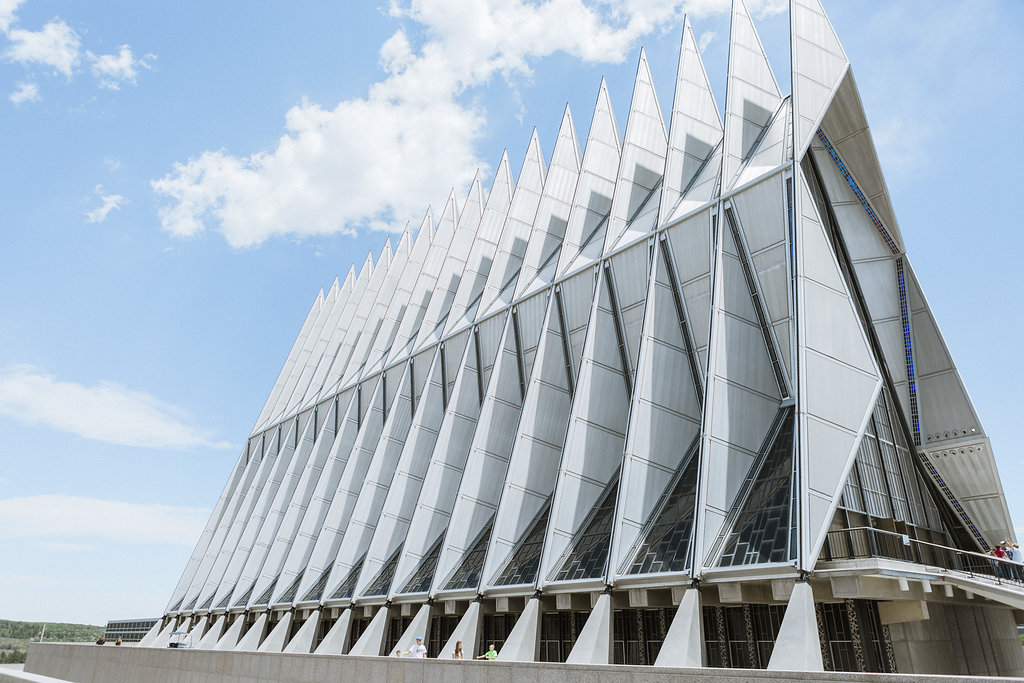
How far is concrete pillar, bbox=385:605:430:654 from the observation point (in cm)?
2186

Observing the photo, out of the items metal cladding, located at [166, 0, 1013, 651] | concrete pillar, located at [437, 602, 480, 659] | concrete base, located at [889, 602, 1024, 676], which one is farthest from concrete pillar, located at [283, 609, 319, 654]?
concrete base, located at [889, 602, 1024, 676]

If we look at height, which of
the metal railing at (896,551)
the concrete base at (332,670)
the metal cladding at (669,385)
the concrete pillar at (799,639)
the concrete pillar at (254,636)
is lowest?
the concrete base at (332,670)

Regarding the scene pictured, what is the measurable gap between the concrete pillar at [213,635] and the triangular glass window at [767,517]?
29.8 meters

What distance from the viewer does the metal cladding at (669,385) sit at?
16734 millimetres

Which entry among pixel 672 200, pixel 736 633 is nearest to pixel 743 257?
pixel 672 200

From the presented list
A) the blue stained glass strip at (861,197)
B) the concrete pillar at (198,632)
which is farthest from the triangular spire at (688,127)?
the concrete pillar at (198,632)

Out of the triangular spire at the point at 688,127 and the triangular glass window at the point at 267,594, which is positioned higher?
the triangular spire at the point at 688,127

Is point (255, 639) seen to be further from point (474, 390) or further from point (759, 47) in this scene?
point (759, 47)

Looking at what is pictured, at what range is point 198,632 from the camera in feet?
126

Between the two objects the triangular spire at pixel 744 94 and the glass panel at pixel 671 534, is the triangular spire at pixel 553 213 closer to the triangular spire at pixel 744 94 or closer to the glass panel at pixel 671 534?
the triangular spire at pixel 744 94

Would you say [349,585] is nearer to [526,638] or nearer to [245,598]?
[245,598]

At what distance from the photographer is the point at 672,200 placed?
24578mm

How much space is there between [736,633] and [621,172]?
17.8 meters

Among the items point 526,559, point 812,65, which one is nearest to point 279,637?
point 526,559
